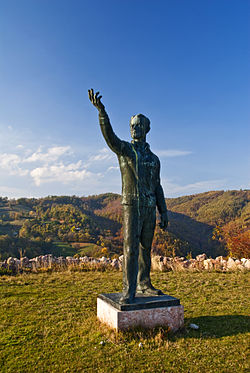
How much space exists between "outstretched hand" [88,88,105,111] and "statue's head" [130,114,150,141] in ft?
2.55

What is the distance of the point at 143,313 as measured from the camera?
4.12m

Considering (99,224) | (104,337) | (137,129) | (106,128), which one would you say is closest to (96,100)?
(106,128)

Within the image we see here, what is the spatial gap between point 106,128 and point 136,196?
3.63 feet

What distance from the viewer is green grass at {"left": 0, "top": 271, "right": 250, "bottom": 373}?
325cm

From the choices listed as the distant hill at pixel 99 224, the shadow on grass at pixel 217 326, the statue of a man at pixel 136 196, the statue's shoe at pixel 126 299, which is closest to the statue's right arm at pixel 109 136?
the statue of a man at pixel 136 196

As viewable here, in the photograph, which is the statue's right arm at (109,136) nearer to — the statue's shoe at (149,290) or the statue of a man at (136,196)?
the statue of a man at (136,196)

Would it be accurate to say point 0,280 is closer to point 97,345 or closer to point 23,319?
point 23,319

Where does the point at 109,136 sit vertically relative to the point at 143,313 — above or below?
above

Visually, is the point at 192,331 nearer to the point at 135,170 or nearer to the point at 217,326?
the point at 217,326

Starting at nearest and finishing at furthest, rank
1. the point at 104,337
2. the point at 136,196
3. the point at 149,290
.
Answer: the point at 104,337 → the point at 136,196 → the point at 149,290

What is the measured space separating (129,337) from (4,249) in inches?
611

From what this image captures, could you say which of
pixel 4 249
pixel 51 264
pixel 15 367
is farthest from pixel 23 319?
pixel 4 249

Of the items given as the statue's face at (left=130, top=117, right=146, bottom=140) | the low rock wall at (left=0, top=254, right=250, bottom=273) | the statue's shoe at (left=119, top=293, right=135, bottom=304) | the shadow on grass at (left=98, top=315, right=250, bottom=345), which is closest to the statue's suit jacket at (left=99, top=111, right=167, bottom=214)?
the statue's face at (left=130, top=117, right=146, bottom=140)

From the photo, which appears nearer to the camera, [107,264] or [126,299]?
[126,299]
